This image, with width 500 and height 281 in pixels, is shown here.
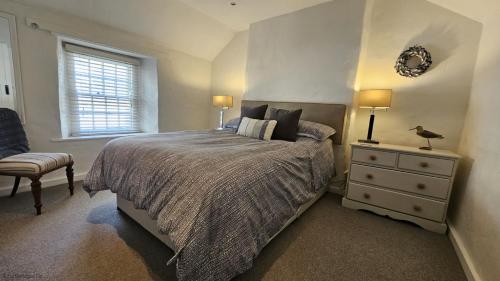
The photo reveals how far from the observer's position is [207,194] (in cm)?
105

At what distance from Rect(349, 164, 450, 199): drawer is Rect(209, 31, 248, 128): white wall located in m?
2.33

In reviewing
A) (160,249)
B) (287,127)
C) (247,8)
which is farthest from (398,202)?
(247,8)

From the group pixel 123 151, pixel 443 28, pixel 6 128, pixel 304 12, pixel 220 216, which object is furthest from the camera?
pixel 304 12

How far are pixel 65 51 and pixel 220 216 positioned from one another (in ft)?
10.4

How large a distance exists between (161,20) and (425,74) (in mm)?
3468

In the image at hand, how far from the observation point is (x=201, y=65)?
4074mm

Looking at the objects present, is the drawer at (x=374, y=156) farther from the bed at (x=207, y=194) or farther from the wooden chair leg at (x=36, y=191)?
the wooden chair leg at (x=36, y=191)

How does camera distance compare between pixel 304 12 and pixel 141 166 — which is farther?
pixel 304 12

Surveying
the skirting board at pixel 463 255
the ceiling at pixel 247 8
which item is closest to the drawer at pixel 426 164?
the skirting board at pixel 463 255

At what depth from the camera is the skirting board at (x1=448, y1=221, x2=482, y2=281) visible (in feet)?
4.48

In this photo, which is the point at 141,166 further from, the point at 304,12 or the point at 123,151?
the point at 304,12

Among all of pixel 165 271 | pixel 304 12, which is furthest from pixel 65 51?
pixel 304 12

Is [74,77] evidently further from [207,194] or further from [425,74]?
[425,74]

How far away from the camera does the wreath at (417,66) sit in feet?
7.51
